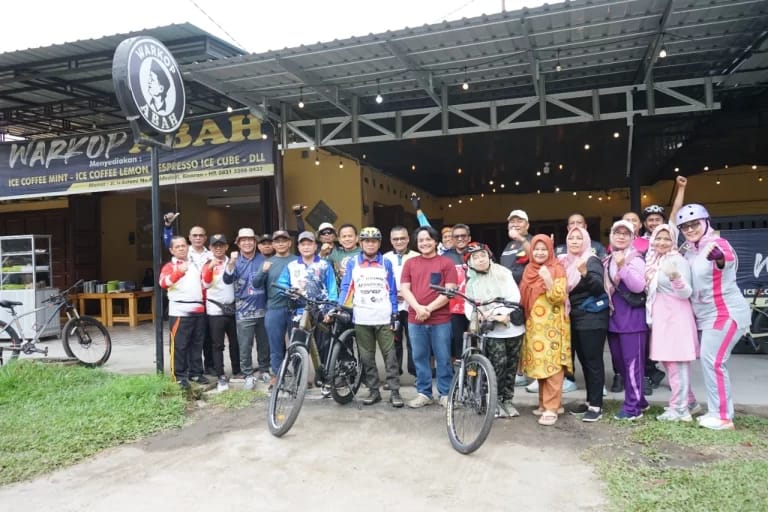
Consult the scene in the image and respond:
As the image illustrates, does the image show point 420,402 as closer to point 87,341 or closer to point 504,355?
point 504,355

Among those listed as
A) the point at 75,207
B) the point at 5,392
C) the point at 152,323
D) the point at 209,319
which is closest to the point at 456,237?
the point at 209,319

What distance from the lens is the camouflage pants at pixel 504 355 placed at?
4.28 metres

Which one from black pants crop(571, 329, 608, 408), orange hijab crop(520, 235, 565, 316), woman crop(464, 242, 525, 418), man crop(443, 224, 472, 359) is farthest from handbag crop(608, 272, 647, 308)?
man crop(443, 224, 472, 359)

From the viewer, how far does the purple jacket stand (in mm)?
4160

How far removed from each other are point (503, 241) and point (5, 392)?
641 inches

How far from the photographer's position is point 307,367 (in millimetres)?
4141

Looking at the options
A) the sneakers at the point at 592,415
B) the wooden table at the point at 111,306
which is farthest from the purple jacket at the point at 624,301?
the wooden table at the point at 111,306

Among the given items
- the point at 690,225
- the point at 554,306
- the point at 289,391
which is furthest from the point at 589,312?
the point at 289,391

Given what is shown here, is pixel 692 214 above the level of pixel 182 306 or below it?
above

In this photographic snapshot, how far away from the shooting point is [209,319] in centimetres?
572

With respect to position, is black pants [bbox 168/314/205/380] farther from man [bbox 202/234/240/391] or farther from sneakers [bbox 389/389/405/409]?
sneakers [bbox 389/389/405/409]

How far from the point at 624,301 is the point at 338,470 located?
258 cm

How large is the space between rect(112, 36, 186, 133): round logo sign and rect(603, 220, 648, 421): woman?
447cm

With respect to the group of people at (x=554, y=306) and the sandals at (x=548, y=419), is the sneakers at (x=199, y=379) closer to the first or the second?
the group of people at (x=554, y=306)
